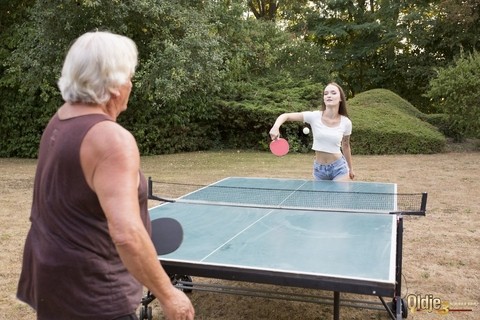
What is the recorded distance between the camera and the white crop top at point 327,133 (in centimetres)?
527

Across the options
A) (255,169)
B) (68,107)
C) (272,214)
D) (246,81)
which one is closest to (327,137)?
(272,214)

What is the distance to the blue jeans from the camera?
539 centimetres

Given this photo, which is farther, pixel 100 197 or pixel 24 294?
pixel 24 294

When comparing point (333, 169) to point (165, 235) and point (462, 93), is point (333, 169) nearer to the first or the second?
point (165, 235)

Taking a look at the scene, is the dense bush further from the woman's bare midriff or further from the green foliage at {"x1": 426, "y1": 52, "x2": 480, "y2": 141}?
the woman's bare midriff

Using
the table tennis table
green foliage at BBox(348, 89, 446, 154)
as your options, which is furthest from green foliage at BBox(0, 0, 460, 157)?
the table tennis table

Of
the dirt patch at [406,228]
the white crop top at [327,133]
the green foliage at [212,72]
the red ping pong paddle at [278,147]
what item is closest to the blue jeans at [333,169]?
the white crop top at [327,133]

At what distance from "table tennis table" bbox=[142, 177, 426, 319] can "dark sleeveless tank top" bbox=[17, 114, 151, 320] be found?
1.06 meters

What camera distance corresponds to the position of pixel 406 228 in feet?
19.7

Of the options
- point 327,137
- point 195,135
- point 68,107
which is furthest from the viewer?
point 195,135

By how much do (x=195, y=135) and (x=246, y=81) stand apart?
275 centimetres

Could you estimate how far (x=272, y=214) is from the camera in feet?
12.6

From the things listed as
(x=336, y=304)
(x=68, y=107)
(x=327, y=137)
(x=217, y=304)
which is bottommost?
Answer: (x=217, y=304)

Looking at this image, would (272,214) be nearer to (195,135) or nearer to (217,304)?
(217,304)
